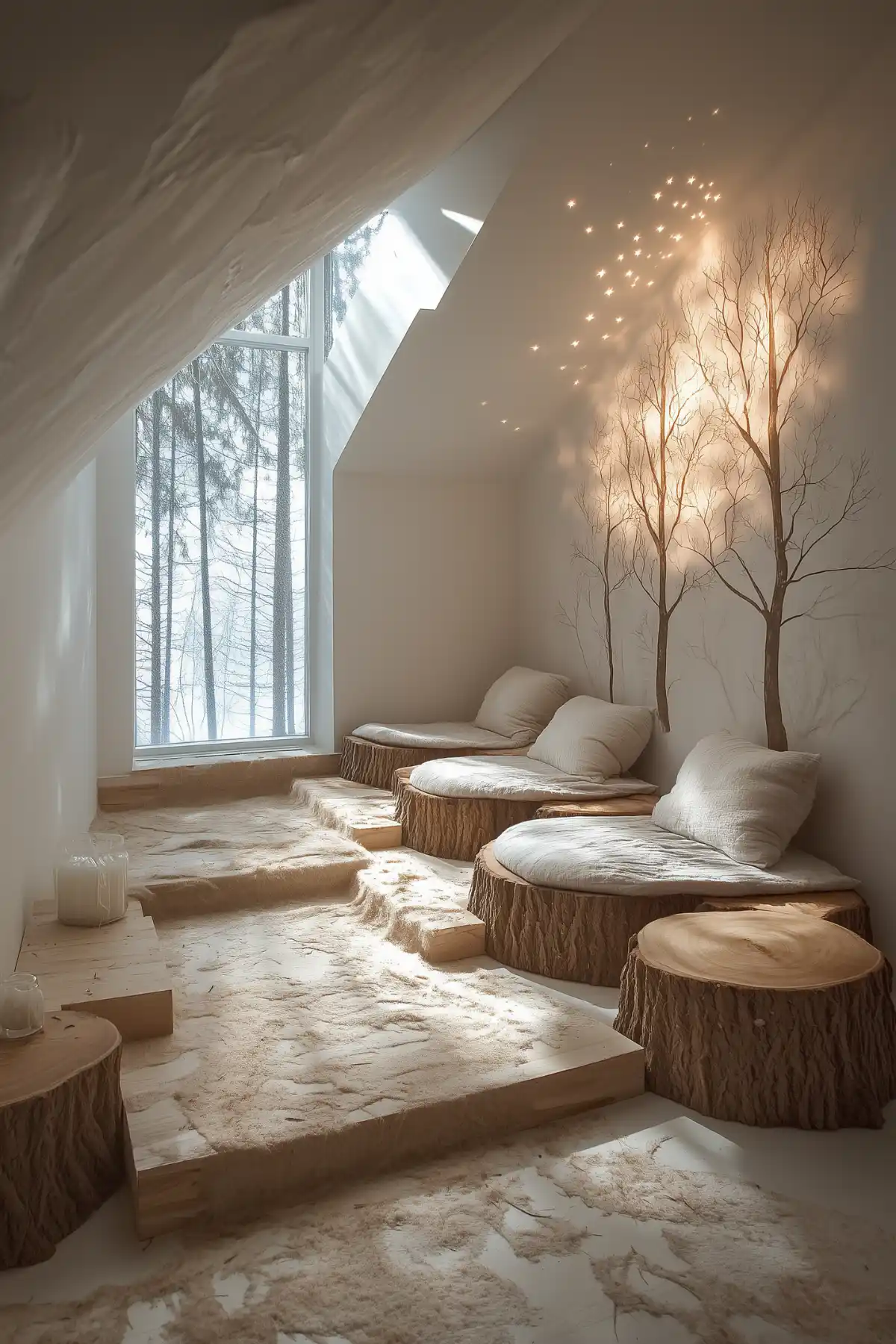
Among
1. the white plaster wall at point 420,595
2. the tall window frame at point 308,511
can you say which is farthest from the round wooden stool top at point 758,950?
the tall window frame at point 308,511

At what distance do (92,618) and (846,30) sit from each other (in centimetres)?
358

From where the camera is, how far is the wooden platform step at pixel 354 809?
12.9 ft

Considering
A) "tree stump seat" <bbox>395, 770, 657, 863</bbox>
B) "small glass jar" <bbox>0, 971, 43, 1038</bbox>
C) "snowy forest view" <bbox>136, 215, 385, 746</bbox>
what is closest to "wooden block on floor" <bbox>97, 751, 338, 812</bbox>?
"snowy forest view" <bbox>136, 215, 385, 746</bbox>

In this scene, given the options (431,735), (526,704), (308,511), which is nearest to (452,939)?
(431,735)

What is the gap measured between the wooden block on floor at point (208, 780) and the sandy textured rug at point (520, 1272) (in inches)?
114

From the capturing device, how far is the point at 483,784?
12.4 ft

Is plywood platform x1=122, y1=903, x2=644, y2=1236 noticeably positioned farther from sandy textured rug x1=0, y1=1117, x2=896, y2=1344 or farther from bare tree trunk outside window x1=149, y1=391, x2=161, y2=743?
bare tree trunk outside window x1=149, y1=391, x2=161, y2=743

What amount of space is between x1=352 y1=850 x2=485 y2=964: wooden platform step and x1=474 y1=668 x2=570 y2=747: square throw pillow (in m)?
1.00

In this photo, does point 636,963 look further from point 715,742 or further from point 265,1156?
point 715,742

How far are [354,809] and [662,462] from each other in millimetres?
1950

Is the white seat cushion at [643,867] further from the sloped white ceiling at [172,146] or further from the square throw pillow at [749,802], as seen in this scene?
the sloped white ceiling at [172,146]

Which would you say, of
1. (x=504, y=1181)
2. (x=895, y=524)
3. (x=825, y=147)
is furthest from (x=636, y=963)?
(x=825, y=147)

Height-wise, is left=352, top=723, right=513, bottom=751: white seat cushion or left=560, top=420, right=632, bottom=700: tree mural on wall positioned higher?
left=560, top=420, right=632, bottom=700: tree mural on wall

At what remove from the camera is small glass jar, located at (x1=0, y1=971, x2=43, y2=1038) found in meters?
1.85
